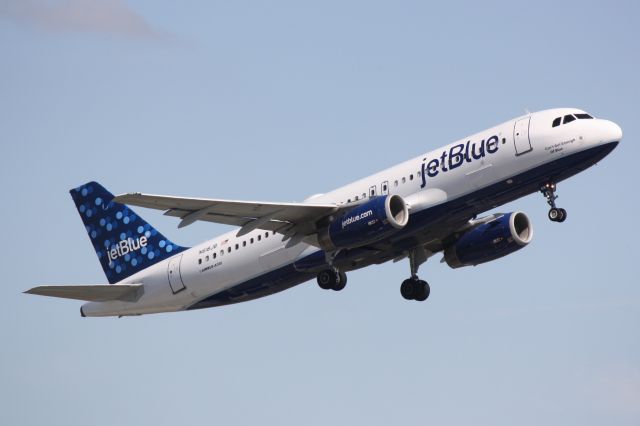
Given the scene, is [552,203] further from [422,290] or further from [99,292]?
[99,292]

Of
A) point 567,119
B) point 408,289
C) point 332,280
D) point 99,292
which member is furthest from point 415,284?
point 99,292

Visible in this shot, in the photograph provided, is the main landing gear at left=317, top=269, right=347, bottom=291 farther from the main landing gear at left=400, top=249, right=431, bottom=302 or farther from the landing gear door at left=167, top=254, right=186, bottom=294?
the landing gear door at left=167, top=254, right=186, bottom=294

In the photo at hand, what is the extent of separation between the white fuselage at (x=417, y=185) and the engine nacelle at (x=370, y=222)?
2.18 ft

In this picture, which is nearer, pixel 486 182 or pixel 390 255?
pixel 486 182

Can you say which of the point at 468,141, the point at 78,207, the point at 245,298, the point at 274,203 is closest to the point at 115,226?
the point at 78,207

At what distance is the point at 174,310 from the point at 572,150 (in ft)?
56.5

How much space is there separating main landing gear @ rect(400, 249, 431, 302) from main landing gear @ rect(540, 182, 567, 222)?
714 cm

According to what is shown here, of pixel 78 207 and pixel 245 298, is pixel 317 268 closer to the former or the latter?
pixel 245 298

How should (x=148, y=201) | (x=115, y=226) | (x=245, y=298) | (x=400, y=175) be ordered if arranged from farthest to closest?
(x=115, y=226) < (x=245, y=298) < (x=400, y=175) < (x=148, y=201)

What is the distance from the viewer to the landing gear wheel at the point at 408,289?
52438mm

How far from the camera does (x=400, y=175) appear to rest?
47250 mm

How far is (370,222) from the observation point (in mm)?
45812

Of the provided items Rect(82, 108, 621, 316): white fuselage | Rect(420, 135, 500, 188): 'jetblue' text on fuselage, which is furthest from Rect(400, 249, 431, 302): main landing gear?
Rect(420, 135, 500, 188): 'jetblue' text on fuselage

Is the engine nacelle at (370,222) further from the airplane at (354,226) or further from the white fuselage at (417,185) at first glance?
the white fuselage at (417,185)
